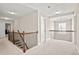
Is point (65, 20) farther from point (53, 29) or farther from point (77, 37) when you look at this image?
point (77, 37)

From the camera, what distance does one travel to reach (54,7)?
1.69 m

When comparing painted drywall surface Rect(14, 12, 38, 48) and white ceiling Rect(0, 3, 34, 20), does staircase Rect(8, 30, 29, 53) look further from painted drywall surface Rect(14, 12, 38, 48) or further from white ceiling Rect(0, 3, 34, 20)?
white ceiling Rect(0, 3, 34, 20)

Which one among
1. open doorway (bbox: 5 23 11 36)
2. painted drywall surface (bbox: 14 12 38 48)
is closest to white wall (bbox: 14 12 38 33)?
painted drywall surface (bbox: 14 12 38 48)

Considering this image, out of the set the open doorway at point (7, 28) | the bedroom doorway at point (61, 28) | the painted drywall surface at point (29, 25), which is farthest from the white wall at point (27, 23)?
the bedroom doorway at point (61, 28)

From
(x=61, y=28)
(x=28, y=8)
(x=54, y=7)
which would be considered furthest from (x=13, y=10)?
(x=61, y=28)


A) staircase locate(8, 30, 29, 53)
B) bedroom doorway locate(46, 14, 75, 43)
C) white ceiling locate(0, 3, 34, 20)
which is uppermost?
white ceiling locate(0, 3, 34, 20)

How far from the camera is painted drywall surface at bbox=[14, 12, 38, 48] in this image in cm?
166

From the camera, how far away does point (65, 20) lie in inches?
66.3

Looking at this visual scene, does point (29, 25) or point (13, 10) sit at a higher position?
point (13, 10)

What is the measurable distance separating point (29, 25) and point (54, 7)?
607 millimetres

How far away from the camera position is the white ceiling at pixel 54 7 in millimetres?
1641

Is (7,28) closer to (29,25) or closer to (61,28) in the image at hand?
(29,25)

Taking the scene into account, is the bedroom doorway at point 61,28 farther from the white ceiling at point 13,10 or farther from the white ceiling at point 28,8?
the white ceiling at point 13,10

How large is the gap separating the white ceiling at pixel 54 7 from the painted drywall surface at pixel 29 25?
164mm
